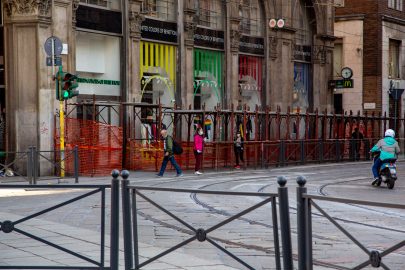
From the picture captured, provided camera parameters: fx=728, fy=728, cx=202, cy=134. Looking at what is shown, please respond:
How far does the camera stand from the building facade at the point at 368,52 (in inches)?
1869

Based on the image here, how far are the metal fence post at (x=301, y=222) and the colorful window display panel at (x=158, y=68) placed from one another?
24618 millimetres

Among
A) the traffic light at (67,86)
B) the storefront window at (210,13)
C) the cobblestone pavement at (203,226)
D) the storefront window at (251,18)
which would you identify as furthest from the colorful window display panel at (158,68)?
the cobblestone pavement at (203,226)

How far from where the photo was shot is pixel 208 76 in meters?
34.3

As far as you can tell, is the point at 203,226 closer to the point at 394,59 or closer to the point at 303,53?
the point at 303,53

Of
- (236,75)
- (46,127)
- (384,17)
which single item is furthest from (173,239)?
(384,17)

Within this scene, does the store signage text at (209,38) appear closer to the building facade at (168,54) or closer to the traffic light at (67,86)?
the building facade at (168,54)

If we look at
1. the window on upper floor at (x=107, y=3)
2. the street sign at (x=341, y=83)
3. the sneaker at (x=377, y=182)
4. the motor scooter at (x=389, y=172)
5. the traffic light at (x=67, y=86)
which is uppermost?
the window on upper floor at (x=107, y=3)

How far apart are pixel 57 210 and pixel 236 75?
28716 millimetres

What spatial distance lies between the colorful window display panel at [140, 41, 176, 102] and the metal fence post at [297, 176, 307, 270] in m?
24.6

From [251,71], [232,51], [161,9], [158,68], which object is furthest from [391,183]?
[251,71]

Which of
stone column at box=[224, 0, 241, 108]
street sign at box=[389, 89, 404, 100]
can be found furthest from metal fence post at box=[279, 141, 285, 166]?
street sign at box=[389, 89, 404, 100]

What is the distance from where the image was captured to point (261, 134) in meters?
33.7

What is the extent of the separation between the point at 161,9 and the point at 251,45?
23.1ft

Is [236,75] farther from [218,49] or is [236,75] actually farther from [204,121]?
[204,121]
